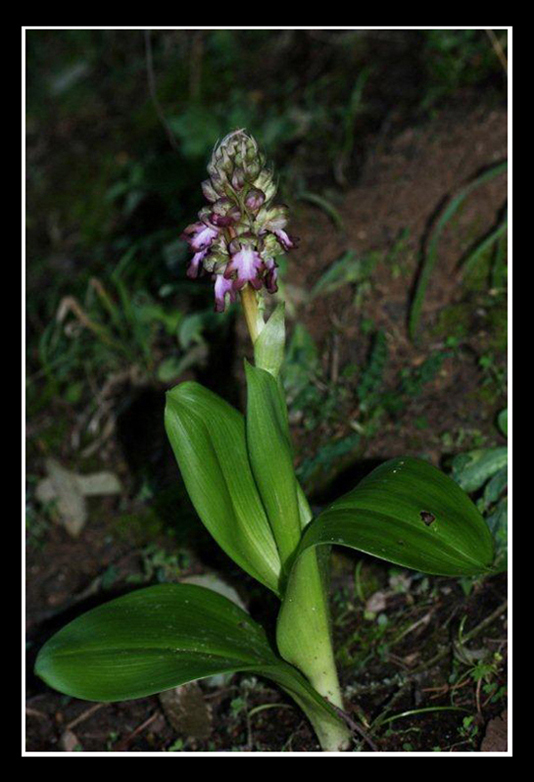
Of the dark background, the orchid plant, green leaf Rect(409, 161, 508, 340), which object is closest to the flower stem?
the orchid plant

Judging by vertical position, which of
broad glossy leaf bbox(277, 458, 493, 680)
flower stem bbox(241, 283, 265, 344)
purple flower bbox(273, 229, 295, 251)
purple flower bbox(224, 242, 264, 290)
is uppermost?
purple flower bbox(273, 229, 295, 251)

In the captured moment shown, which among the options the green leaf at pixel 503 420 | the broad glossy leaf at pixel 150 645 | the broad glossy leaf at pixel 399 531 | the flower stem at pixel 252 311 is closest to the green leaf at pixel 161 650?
the broad glossy leaf at pixel 150 645

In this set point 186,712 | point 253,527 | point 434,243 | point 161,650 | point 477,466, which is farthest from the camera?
point 434,243

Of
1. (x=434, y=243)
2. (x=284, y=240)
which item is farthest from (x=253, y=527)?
(x=434, y=243)

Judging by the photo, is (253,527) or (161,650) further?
(253,527)

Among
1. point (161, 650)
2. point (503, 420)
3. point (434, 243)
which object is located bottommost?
point (161, 650)

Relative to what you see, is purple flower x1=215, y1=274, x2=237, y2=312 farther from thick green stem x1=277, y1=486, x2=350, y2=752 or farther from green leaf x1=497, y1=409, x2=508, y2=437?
green leaf x1=497, y1=409, x2=508, y2=437

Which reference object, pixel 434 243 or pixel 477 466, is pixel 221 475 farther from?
pixel 434 243

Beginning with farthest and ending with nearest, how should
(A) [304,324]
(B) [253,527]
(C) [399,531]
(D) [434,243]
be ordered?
(A) [304,324] < (D) [434,243] < (B) [253,527] < (C) [399,531]
